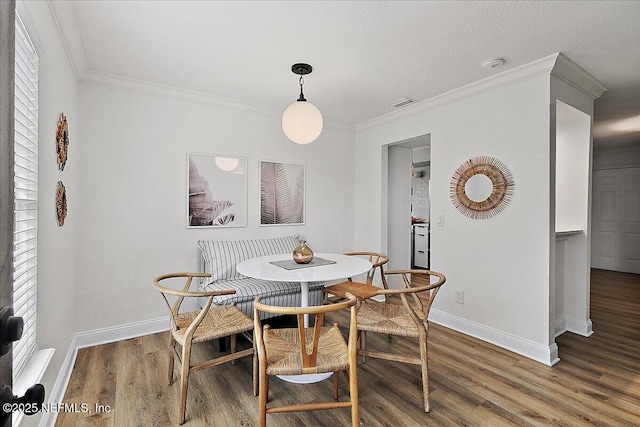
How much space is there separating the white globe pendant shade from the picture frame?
1240mm

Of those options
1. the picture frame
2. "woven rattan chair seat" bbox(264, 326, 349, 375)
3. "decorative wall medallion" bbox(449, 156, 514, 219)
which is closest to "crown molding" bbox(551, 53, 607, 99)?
"decorative wall medallion" bbox(449, 156, 514, 219)

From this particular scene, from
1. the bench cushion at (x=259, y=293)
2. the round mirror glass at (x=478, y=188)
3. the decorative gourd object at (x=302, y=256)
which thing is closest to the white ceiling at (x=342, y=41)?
the round mirror glass at (x=478, y=188)

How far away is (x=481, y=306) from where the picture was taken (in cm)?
305

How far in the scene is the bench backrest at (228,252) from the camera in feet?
10.3

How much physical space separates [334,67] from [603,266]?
6823 mm

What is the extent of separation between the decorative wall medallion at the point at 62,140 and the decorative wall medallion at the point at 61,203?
0.14m

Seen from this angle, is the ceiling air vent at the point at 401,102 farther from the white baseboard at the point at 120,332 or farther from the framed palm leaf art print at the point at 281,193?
the white baseboard at the point at 120,332

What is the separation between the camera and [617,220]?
20.2 feet

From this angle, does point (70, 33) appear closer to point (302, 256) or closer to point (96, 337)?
point (302, 256)

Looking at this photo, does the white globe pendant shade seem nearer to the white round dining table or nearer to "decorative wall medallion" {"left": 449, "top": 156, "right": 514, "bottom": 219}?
the white round dining table

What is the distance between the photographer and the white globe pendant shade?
2.43 meters

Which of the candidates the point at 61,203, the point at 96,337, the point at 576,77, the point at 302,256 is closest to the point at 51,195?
the point at 61,203

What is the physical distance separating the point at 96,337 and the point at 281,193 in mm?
2238

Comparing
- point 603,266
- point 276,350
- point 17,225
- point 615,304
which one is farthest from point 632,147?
point 17,225
